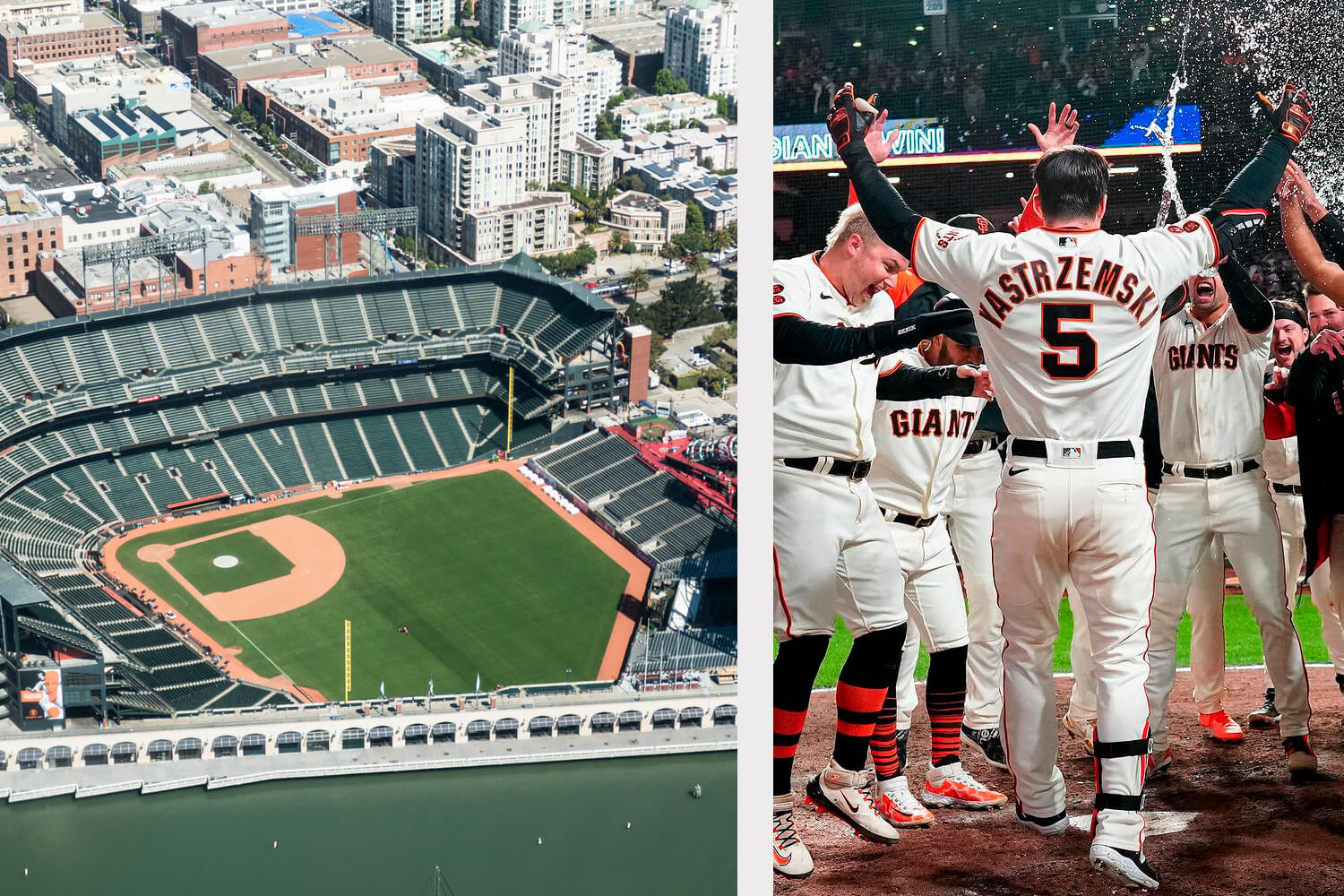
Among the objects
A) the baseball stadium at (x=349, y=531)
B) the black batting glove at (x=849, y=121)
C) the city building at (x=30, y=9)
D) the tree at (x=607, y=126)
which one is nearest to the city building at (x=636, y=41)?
the tree at (x=607, y=126)

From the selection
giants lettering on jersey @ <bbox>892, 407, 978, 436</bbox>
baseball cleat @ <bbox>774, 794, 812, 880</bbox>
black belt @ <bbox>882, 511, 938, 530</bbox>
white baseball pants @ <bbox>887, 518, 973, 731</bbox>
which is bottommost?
baseball cleat @ <bbox>774, 794, 812, 880</bbox>

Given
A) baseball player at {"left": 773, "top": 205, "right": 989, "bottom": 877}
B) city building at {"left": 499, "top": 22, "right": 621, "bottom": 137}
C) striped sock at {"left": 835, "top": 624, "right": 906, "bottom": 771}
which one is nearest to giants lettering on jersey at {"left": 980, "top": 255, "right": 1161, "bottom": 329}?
baseball player at {"left": 773, "top": 205, "right": 989, "bottom": 877}

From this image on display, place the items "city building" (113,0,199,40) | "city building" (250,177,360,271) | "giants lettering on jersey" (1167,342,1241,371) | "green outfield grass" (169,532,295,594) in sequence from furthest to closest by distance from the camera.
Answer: "city building" (250,177,360,271) → "city building" (113,0,199,40) → "green outfield grass" (169,532,295,594) → "giants lettering on jersey" (1167,342,1241,371)

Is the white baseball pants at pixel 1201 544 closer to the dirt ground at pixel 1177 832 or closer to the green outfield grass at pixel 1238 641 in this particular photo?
the green outfield grass at pixel 1238 641

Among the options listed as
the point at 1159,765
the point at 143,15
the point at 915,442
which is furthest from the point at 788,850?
the point at 143,15

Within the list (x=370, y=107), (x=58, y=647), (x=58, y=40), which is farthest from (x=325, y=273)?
(x=58, y=647)

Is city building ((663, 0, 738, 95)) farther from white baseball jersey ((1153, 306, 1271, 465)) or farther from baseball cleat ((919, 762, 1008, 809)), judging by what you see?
baseball cleat ((919, 762, 1008, 809))
